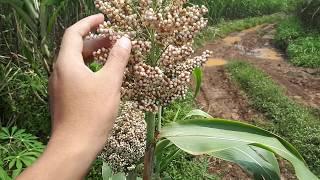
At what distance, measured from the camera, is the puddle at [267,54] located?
23.1 feet

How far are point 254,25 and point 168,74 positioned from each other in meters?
7.96

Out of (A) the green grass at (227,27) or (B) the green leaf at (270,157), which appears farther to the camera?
(A) the green grass at (227,27)

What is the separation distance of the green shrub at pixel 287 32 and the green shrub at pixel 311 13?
148mm

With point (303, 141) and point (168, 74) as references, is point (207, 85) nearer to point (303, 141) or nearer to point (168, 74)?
point (303, 141)

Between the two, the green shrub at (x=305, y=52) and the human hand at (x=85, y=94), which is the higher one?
the human hand at (x=85, y=94)

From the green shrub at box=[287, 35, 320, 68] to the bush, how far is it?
1845 millimetres

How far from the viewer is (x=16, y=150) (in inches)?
106

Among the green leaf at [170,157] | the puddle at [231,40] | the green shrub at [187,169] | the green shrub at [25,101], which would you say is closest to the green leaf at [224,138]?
the green leaf at [170,157]

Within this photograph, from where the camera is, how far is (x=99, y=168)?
3045mm

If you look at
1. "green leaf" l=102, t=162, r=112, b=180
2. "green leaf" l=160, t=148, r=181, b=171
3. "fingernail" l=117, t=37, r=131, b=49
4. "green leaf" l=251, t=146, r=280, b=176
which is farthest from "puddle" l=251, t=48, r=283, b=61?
"fingernail" l=117, t=37, r=131, b=49

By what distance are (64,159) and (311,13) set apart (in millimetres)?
7708

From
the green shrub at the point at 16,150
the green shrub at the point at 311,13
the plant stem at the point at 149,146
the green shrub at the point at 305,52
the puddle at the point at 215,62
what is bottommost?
the green shrub at the point at 305,52

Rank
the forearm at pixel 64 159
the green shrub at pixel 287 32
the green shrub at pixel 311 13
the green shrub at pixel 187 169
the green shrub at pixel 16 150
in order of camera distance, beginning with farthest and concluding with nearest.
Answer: the green shrub at pixel 311 13
the green shrub at pixel 287 32
the green shrub at pixel 187 169
the green shrub at pixel 16 150
the forearm at pixel 64 159

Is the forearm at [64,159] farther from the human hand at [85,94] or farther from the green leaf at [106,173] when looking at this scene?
the green leaf at [106,173]
